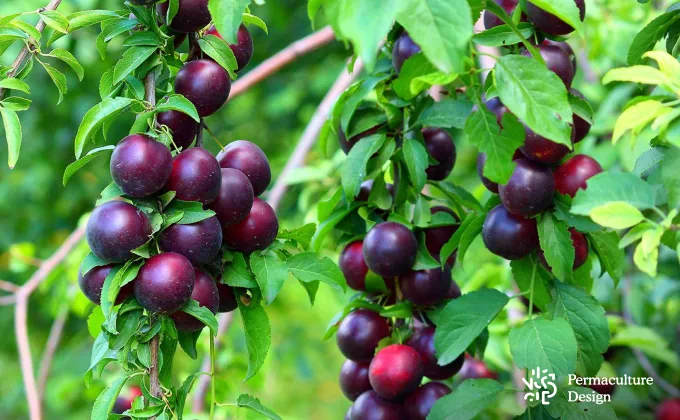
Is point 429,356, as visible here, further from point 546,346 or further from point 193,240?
point 193,240

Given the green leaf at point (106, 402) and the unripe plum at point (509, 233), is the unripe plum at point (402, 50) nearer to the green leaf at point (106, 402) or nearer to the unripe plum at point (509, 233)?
the unripe plum at point (509, 233)

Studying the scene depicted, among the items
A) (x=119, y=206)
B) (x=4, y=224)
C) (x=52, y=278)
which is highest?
(x=119, y=206)

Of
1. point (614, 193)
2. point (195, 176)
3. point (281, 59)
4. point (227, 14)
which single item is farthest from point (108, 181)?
point (614, 193)

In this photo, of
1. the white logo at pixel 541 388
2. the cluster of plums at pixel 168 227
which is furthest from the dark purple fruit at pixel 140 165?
the white logo at pixel 541 388

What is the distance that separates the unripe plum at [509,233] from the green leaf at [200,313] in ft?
1.14

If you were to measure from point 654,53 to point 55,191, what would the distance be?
3513mm

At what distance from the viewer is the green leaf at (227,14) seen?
25.5 inches

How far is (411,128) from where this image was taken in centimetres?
101

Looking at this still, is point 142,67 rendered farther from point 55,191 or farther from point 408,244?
point 55,191

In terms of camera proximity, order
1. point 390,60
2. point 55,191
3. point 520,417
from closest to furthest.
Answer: point 520,417
point 390,60
point 55,191

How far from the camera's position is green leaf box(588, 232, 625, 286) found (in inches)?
37.1

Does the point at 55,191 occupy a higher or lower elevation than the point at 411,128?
lower

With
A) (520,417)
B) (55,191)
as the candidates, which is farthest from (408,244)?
(55,191)

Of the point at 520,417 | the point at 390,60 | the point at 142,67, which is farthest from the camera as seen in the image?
the point at 390,60
